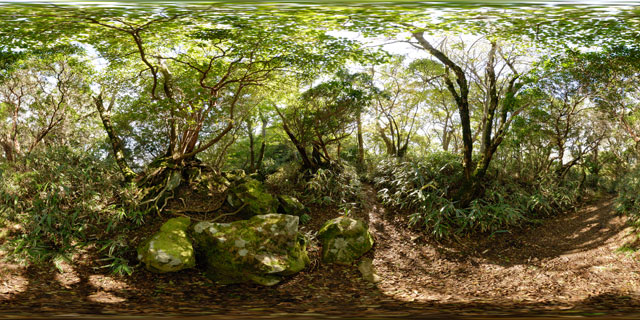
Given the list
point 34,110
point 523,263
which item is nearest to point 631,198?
point 523,263

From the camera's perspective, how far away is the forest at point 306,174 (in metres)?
1.32

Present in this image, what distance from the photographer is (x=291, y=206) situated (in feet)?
13.4

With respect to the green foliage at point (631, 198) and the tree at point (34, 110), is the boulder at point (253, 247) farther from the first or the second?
the green foliage at point (631, 198)

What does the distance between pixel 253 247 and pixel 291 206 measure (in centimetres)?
151

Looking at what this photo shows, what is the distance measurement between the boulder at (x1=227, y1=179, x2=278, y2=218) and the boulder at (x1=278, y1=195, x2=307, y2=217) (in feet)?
0.30

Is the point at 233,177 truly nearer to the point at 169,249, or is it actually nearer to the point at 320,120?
the point at 169,249

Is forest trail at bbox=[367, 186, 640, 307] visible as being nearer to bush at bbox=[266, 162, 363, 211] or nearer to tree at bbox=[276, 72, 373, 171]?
bush at bbox=[266, 162, 363, 211]

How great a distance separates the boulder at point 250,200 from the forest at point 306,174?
0.03 meters

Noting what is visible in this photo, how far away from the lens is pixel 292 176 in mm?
5246

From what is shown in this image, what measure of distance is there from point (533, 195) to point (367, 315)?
19.0ft

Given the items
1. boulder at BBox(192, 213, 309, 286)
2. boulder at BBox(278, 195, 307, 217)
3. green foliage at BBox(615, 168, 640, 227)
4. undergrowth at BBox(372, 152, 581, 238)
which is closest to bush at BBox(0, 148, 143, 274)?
boulder at BBox(192, 213, 309, 286)

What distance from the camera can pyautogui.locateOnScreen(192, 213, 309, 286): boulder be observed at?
220cm

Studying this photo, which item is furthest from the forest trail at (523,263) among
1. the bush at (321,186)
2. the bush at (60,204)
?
the bush at (60,204)

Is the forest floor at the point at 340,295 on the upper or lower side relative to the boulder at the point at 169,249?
upper
